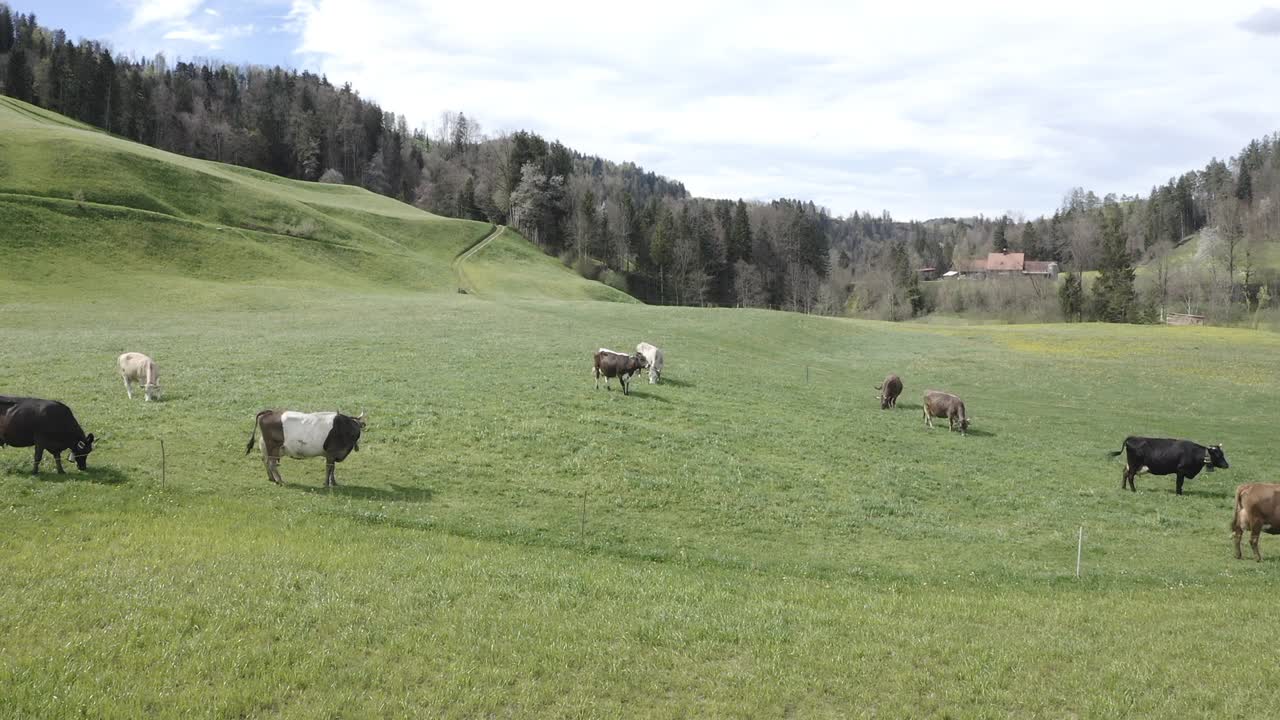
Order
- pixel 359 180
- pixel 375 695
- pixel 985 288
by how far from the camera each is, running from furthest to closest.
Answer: pixel 359 180 < pixel 985 288 < pixel 375 695

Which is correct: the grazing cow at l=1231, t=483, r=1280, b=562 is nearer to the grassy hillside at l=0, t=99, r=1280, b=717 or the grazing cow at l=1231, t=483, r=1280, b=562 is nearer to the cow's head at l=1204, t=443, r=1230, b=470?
the grassy hillside at l=0, t=99, r=1280, b=717

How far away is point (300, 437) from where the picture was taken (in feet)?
59.2

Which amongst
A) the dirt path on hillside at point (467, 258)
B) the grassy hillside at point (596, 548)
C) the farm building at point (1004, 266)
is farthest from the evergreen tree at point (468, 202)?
the farm building at point (1004, 266)

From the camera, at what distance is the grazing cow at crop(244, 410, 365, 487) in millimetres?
18047

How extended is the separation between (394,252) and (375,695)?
91.2 m

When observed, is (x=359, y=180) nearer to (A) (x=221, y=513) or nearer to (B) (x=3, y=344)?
(B) (x=3, y=344)

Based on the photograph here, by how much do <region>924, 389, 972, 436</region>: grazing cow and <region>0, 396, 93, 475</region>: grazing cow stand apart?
100 ft

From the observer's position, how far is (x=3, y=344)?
119ft

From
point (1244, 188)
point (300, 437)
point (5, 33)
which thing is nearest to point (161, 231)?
point (300, 437)

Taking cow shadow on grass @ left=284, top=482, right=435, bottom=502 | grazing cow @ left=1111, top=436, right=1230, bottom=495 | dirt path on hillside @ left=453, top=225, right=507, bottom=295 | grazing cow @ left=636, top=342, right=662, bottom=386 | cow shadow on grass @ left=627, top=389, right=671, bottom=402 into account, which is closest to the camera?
cow shadow on grass @ left=284, top=482, right=435, bottom=502

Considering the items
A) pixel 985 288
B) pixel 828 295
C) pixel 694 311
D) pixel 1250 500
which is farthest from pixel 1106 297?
pixel 1250 500

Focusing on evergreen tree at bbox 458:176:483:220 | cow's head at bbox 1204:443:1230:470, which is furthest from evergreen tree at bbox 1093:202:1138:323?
evergreen tree at bbox 458:176:483:220

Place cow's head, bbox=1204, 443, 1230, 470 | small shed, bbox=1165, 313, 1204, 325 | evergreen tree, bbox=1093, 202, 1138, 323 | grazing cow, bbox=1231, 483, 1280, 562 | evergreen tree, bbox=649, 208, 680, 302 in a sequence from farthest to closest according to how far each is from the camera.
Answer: evergreen tree, bbox=649, 208, 680, 302
evergreen tree, bbox=1093, 202, 1138, 323
small shed, bbox=1165, 313, 1204, 325
cow's head, bbox=1204, 443, 1230, 470
grazing cow, bbox=1231, 483, 1280, 562

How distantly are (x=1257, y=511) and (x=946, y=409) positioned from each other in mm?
15341
